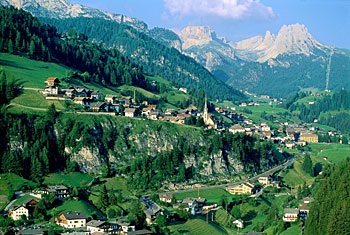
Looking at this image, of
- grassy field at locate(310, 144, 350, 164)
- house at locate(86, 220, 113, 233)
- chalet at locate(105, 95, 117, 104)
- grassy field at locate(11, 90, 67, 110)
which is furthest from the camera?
grassy field at locate(310, 144, 350, 164)

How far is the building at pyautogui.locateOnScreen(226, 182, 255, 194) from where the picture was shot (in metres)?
92.8

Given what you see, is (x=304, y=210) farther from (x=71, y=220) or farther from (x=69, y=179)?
(x=69, y=179)

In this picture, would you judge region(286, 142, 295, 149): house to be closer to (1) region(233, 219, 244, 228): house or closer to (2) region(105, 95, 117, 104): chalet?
(2) region(105, 95, 117, 104): chalet

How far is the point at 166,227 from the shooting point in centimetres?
7012

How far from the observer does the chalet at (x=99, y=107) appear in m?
103

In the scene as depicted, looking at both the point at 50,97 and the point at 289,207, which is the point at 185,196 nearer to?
the point at 289,207

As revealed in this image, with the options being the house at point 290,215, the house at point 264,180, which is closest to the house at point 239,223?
the house at point 290,215

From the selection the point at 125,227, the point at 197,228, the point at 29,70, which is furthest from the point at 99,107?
the point at 125,227

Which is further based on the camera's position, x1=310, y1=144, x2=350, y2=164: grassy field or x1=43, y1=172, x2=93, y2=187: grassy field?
x1=310, y1=144, x2=350, y2=164: grassy field

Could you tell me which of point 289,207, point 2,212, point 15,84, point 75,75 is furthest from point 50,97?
point 289,207

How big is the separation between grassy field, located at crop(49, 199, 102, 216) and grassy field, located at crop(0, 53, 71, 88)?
40.5 metres

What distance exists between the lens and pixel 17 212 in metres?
67.4

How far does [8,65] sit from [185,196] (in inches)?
2202

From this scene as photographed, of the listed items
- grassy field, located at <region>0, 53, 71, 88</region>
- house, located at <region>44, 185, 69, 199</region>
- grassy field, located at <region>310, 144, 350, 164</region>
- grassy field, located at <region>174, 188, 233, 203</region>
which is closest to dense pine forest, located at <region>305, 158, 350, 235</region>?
grassy field, located at <region>174, 188, 233, 203</region>
